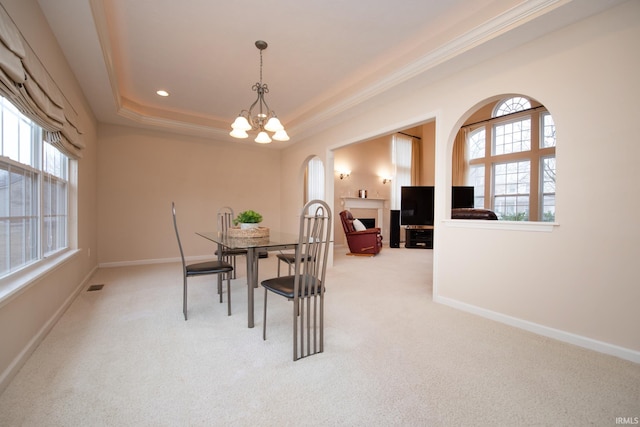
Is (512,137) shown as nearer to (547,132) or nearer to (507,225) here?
(547,132)

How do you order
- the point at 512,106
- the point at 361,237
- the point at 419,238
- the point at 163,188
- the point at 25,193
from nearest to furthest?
the point at 25,193
the point at 163,188
the point at 361,237
the point at 512,106
the point at 419,238

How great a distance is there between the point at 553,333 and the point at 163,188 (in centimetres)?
596

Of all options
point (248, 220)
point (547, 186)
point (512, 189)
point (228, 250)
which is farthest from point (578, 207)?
point (512, 189)

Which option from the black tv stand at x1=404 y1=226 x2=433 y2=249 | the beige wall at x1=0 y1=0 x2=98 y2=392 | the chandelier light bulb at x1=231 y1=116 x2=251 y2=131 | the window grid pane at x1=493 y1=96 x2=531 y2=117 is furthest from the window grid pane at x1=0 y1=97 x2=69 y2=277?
the window grid pane at x1=493 y1=96 x2=531 y2=117

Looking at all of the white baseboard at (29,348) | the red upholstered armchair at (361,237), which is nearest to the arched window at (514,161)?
the red upholstered armchair at (361,237)

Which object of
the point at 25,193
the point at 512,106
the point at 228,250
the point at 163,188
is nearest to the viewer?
the point at 25,193

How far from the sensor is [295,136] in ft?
17.8

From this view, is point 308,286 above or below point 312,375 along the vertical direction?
above

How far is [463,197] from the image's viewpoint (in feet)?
22.6

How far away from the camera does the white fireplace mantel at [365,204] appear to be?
7.43 meters

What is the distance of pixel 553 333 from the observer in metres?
2.20

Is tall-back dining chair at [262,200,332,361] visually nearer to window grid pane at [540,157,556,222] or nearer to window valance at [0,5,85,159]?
window valance at [0,5,85,159]

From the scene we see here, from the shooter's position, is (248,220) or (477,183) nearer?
(248,220)
